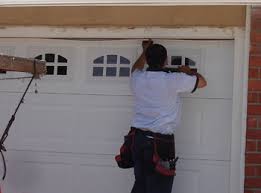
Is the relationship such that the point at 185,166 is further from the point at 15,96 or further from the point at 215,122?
the point at 15,96

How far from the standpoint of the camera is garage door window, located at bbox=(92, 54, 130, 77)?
639 cm

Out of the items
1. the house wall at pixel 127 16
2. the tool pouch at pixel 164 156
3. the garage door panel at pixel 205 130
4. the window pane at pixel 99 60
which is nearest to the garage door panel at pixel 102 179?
the garage door panel at pixel 205 130

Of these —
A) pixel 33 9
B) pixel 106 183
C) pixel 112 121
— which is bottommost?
pixel 106 183

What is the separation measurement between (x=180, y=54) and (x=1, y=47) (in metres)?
1.81

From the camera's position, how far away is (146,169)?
5562 millimetres

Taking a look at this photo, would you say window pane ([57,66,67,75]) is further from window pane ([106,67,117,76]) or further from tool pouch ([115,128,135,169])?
tool pouch ([115,128,135,169])

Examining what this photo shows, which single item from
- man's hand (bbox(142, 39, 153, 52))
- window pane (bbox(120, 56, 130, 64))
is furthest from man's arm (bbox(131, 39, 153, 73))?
window pane (bbox(120, 56, 130, 64))

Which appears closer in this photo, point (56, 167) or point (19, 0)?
point (19, 0)

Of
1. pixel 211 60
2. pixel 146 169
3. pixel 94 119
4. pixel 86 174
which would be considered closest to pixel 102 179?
pixel 86 174

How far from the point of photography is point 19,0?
5012 mm

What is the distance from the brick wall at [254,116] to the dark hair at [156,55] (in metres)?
0.81

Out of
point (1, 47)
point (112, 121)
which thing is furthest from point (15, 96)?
point (112, 121)

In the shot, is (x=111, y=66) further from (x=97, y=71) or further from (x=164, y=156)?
(x=164, y=156)

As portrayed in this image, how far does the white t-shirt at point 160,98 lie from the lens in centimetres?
564
